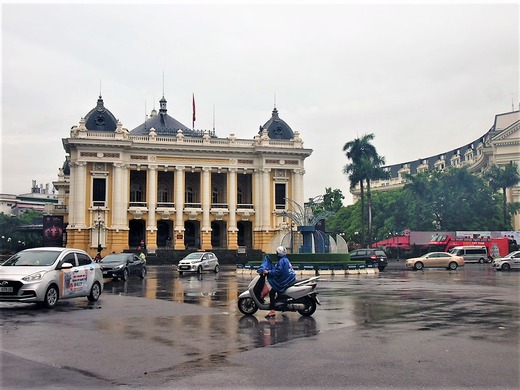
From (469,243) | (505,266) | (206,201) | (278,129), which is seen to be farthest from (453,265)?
(278,129)

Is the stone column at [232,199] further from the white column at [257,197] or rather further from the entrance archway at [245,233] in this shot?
the entrance archway at [245,233]

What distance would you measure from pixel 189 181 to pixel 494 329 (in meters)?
64.3

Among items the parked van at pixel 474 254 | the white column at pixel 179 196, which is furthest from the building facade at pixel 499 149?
the white column at pixel 179 196

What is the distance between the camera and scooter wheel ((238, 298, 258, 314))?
12.9 m

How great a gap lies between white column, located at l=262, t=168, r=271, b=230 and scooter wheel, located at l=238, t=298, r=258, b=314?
54.7 m

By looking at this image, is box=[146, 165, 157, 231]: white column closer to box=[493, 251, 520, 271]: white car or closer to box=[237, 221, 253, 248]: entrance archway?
box=[237, 221, 253, 248]: entrance archway

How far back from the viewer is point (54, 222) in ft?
203

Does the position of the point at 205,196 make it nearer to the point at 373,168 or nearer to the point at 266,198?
the point at 266,198

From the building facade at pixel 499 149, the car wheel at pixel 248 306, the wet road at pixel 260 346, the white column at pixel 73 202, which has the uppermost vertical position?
the building facade at pixel 499 149

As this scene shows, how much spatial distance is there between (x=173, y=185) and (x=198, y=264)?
1525 inches

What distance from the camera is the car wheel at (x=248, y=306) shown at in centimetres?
1291

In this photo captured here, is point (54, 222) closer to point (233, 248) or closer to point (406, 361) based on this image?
point (233, 248)

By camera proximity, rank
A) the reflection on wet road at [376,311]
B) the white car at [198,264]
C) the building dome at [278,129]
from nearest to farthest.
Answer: the reflection on wet road at [376,311] → the white car at [198,264] → the building dome at [278,129]

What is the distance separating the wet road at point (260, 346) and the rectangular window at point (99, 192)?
50.4m
